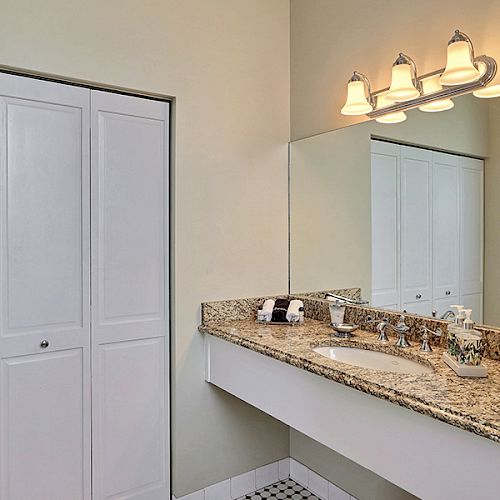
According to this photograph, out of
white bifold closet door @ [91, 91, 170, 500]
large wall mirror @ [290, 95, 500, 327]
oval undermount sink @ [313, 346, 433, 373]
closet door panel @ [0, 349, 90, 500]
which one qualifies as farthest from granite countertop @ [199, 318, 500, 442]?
closet door panel @ [0, 349, 90, 500]

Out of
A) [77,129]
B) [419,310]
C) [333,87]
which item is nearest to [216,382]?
[419,310]

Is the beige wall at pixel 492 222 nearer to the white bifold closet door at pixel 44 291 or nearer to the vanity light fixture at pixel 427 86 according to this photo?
the vanity light fixture at pixel 427 86

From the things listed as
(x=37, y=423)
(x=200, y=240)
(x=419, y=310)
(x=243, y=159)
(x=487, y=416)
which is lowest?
(x=37, y=423)

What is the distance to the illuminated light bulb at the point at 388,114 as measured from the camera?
1.94 m

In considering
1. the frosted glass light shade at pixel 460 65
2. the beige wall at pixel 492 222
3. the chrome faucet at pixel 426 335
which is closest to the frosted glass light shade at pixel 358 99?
the frosted glass light shade at pixel 460 65

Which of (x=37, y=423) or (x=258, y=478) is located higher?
(x=37, y=423)

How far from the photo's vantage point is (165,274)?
2.16m

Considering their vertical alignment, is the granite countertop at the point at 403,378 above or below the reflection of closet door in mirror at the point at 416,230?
below

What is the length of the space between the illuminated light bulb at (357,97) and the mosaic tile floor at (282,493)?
1.87 m

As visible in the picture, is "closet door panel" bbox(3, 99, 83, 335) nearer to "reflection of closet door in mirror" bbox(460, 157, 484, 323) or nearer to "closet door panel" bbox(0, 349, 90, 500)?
"closet door panel" bbox(0, 349, 90, 500)

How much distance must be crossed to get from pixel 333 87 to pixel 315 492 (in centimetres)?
201

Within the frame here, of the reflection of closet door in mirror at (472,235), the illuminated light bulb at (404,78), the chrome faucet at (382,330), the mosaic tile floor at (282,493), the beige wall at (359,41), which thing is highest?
the beige wall at (359,41)

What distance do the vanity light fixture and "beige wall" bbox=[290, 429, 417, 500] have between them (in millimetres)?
1556

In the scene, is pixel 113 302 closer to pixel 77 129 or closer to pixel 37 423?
pixel 37 423
